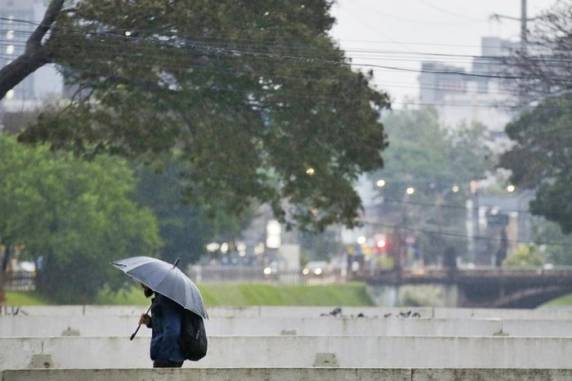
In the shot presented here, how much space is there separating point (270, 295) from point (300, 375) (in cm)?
9568

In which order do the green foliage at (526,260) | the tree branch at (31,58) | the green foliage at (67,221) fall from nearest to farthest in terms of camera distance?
the tree branch at (31,58) → the green foliage at (67,221) → the green foliage at (526,260)

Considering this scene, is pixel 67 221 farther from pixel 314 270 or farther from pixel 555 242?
pixel 314 270

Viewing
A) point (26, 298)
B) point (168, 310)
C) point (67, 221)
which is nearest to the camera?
point (168, 310)

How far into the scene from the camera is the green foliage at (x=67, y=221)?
284 ft

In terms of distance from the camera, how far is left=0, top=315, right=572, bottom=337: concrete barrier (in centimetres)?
3306

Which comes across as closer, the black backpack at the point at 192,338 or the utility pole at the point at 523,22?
the black backpack at the point at 192,338

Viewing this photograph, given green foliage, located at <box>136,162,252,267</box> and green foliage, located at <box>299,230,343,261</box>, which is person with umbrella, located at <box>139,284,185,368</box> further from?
green foliage, located at <box>299,230,343,261</box>

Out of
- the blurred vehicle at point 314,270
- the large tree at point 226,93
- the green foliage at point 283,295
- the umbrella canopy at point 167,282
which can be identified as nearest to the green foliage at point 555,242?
the green foliage at point 283,295

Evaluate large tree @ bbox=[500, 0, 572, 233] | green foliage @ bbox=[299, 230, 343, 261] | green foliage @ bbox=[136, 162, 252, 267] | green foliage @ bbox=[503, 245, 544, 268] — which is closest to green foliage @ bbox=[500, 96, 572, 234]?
large tree @ bbox=[500, 0, 572, 233]

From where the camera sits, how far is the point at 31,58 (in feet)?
138

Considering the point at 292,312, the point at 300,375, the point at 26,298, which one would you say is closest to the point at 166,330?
the point at 300,375

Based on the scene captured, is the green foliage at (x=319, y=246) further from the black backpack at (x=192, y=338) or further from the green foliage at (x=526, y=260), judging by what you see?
the black backpack at (x=192, y=338)

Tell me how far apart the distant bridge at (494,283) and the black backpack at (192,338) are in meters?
101

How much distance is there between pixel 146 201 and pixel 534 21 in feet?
118
